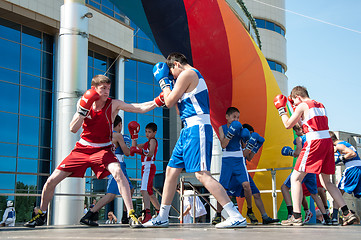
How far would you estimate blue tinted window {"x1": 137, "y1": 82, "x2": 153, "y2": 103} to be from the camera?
89.3 feet

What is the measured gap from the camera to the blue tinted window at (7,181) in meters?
19.7

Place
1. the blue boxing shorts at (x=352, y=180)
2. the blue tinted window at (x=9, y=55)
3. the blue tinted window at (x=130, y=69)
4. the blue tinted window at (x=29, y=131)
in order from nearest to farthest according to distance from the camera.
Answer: the blue boxing shorts at (x=352, y=180)
the blue tinted window at (x=9, y=55)
the blue tinted window at (x=29, y=131)
the blue tinted window at (x=130, y=69)

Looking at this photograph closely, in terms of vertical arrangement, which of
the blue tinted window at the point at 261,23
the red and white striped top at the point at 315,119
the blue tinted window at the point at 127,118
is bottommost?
the red and white striped top at the point at 315,119

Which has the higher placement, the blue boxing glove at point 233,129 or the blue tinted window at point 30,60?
the blue tinted window at point 30,60

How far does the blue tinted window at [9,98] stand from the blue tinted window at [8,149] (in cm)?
169

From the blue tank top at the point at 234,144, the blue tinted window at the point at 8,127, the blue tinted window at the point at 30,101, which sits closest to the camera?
the blue tank top at the point at 234,144

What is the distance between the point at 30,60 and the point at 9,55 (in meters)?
1.09

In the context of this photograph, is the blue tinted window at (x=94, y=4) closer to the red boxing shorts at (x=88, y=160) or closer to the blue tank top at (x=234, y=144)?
the blue tank top at (x=234, y=144)

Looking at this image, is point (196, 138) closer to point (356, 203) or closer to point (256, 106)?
point (256, 106)

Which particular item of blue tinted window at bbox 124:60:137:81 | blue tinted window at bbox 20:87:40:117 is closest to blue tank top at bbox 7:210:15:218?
blue tinted window at bbox 20:87:40:117

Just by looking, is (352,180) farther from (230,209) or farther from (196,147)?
(196,147)

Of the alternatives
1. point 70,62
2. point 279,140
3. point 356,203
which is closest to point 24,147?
point 70,62

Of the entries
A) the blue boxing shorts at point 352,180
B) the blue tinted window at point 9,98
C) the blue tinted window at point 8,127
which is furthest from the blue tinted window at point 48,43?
the blue boxing shorts at point 352,180

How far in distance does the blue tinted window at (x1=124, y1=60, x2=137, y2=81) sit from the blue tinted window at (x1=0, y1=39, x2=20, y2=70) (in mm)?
7450
